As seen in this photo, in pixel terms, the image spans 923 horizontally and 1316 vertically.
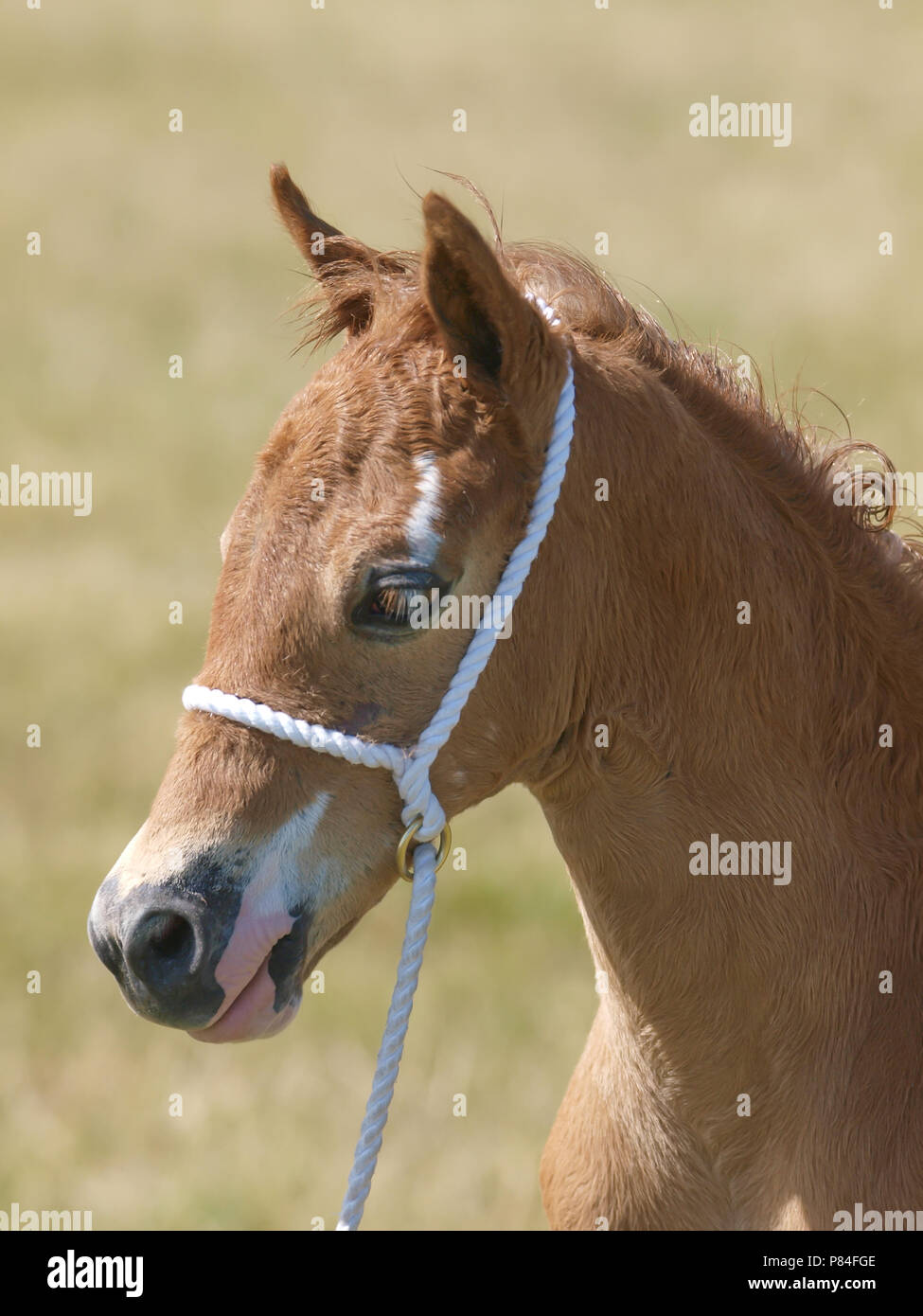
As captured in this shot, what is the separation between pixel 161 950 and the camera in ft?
8.28

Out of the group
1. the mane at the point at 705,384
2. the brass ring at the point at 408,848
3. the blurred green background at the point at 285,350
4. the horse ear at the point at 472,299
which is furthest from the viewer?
the blurred green background at the point at 285,350

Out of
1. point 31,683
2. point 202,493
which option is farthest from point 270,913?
point 202,493

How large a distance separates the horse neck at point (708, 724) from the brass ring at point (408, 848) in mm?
239

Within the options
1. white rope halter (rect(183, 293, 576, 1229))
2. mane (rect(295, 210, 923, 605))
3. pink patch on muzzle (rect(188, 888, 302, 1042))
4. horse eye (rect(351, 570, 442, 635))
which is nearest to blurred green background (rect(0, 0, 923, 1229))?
mane (rect(295, 210, 923, 605))

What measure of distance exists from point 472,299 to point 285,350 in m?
12.4

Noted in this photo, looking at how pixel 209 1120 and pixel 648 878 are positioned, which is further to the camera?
pixel 209 1120

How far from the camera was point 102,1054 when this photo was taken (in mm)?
6090

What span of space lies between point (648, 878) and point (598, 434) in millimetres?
862

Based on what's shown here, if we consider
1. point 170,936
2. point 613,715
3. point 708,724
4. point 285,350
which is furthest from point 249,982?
point 285,350

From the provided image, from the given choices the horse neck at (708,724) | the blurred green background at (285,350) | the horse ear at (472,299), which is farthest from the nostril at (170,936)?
the blurred green background at (285,350)

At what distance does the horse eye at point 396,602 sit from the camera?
2.55 metres

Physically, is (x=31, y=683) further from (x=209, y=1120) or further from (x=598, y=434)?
(x=598, y=434)

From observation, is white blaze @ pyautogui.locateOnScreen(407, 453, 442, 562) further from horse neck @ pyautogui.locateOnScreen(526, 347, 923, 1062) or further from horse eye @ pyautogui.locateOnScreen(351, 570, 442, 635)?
horse neck @ pyautogui.locateOnScreen(526, 347, 923, 1062)

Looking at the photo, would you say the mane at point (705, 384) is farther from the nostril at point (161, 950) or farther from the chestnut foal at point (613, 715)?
the nostril at point (161, 950)
